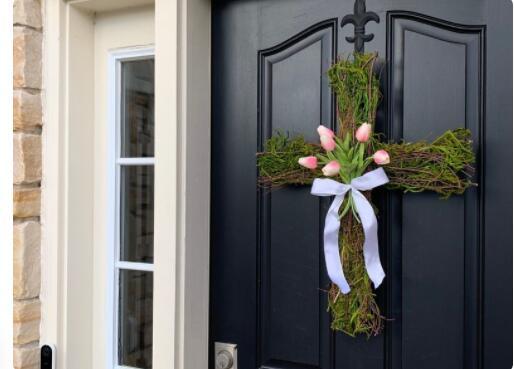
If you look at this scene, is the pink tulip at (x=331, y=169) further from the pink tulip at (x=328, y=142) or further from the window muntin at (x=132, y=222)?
the window muntin at (x=132, y=222)

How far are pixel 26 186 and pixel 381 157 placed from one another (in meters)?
1.18

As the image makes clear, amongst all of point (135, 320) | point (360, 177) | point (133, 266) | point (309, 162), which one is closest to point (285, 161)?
point (309, 162)

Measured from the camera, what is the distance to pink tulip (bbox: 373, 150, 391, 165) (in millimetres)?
1448

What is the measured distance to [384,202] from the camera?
1.59 meters

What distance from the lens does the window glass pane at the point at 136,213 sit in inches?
78.7

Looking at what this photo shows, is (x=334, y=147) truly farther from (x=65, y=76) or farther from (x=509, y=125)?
(x=65, y=76)

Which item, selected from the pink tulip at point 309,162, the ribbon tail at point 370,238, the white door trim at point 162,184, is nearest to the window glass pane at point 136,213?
the white door trim at point 162,184

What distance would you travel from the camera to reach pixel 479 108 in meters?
1.50

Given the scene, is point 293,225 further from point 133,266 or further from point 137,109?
point 137,109

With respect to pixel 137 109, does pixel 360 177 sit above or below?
below

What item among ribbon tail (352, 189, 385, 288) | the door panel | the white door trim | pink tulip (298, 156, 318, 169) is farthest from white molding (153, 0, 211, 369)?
ribbon tail (352, 189, 385, 288)

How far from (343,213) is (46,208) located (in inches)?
40.3

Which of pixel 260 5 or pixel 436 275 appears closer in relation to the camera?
pixel 436 275
